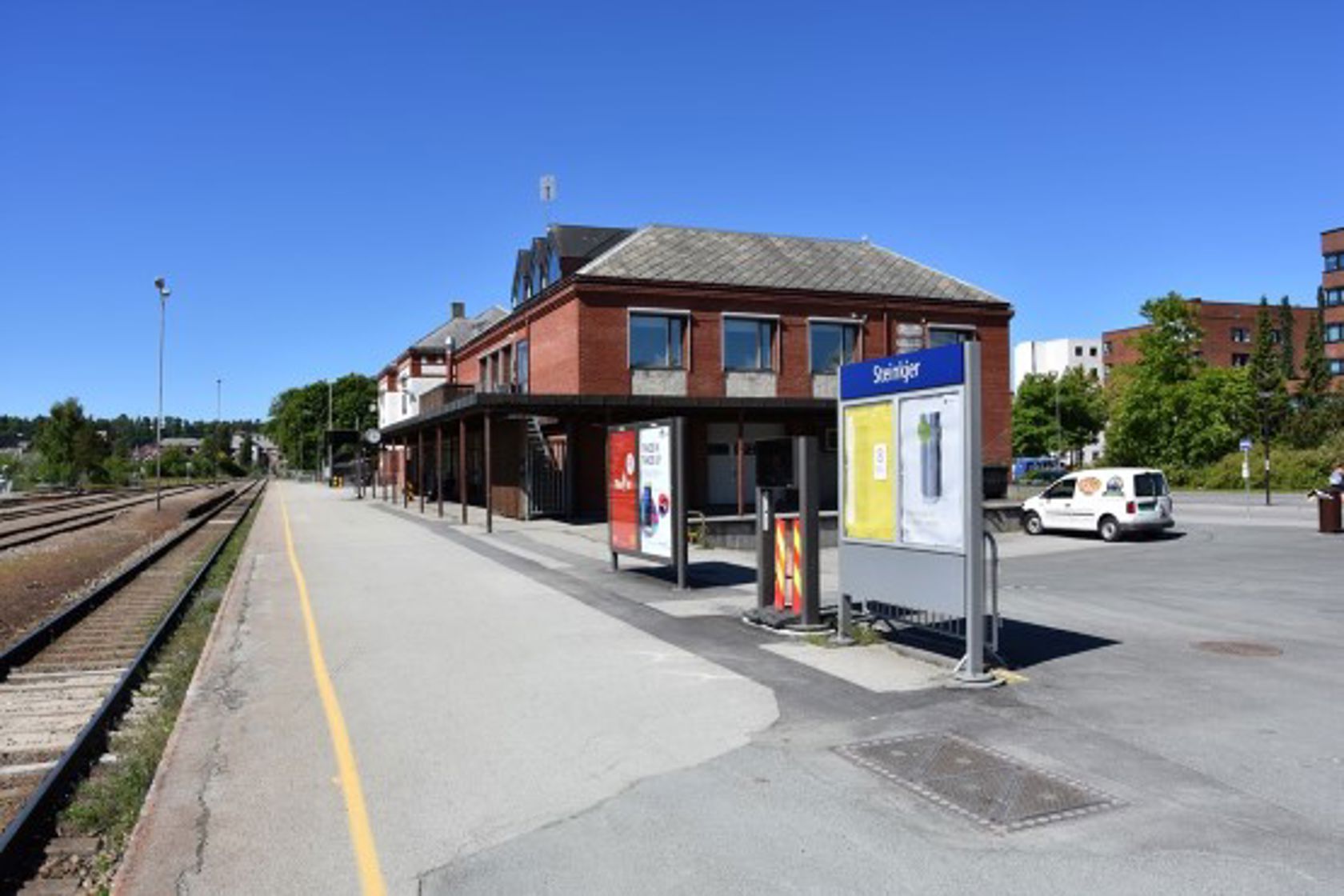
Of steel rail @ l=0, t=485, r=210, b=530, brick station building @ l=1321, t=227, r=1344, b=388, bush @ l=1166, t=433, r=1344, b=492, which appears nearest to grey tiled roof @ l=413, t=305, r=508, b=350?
steel rail @ l=0, t=485, r=210, b=530

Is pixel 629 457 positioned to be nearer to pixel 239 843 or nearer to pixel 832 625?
pixel 832 625

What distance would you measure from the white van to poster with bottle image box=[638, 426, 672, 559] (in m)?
13.0

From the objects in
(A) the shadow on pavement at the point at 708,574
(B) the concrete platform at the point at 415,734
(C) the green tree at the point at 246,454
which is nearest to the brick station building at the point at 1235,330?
(A) the shadow on pavement at the point at 708,574

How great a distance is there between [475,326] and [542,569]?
5143 cm

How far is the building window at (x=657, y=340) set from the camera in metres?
33.5

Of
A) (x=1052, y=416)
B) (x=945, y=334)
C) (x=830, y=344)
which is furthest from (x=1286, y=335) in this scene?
(x=830, y=344)

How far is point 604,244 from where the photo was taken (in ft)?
127

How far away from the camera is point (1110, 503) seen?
2331 centimetres

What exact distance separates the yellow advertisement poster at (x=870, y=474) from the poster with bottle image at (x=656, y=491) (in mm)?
4480

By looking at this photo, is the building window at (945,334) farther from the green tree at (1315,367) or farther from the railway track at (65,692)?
the green tree at (1315,367)

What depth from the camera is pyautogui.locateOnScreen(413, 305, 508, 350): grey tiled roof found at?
6512 cm

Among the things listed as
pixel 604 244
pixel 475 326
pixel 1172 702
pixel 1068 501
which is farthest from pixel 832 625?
pixel 475 326

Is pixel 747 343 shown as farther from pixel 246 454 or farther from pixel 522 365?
pixel 246 454

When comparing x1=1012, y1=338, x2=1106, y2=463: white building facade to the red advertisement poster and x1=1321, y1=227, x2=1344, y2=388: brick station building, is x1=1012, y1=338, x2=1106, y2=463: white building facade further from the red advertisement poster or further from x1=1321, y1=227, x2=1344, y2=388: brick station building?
the red advertisement poster
